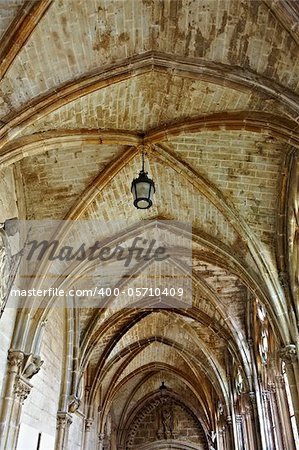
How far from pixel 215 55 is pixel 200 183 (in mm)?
2488

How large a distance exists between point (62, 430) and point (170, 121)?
22.0 feet

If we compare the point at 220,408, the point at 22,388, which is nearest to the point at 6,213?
the point at 22,388

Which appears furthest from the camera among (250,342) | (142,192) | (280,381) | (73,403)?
(250,342)

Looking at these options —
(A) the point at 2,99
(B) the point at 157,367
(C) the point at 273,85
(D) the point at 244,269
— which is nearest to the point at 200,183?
(D) the point at 244,269

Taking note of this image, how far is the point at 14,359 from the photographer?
6961mm

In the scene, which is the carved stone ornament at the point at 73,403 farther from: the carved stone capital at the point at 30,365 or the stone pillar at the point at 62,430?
the carved stone capital at the point at 30,365

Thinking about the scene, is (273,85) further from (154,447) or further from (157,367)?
(154,447)

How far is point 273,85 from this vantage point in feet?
18.0

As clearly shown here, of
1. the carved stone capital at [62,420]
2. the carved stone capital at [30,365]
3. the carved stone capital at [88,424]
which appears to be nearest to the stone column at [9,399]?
the carved stone capital at [30,365]

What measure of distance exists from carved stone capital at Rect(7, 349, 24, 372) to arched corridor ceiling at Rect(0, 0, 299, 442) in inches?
26.6

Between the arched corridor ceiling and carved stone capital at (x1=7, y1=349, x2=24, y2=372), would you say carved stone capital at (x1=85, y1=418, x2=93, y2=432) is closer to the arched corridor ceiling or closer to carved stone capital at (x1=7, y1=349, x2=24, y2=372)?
the arched corridor ceiling

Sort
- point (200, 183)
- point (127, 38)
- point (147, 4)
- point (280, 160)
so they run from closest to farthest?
point (147, 4), point (127, 38), point (280, 160), point (200, 183)

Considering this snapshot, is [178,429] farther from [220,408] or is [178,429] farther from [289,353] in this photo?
[289,353]

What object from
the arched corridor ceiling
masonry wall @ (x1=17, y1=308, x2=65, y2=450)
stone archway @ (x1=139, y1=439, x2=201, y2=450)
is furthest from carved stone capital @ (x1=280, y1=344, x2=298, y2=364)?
stone archway @ (x1=139, y1=439, x2=201, y2=450)
